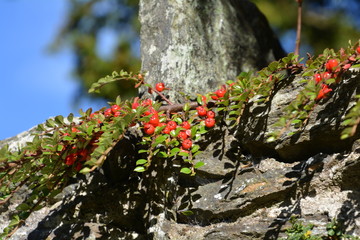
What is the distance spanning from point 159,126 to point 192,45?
1.01 meters

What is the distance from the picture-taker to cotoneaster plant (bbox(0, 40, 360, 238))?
2.10m

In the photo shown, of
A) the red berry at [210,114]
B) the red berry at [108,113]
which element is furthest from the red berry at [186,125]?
the red berry at [108,113]

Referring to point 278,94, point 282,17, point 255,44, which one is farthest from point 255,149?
point 282,17

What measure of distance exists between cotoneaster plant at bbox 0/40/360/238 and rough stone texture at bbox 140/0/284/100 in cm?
55

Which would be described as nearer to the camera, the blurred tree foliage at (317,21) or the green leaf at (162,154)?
the green leaf at (162,154)

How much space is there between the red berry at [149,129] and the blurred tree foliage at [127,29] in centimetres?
393

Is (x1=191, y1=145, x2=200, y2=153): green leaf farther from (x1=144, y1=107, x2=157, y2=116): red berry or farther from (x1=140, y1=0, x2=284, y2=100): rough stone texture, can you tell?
(x1=140, y1=0, x2=284, y2=100): rough stone texture

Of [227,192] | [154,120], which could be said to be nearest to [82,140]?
[154,120]

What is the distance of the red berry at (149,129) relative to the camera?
7.43ft

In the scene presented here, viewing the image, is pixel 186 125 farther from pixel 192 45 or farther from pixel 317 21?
pixel 317 21

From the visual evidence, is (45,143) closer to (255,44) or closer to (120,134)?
(120,134)

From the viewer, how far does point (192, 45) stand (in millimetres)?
3143

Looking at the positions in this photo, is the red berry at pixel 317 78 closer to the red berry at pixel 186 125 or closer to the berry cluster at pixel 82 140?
the red berry at pixel 186 125

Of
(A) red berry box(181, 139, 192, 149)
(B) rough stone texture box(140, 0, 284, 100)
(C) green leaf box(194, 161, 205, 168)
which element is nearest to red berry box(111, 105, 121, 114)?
(A) red berry box(181, 139, 192, 149)
